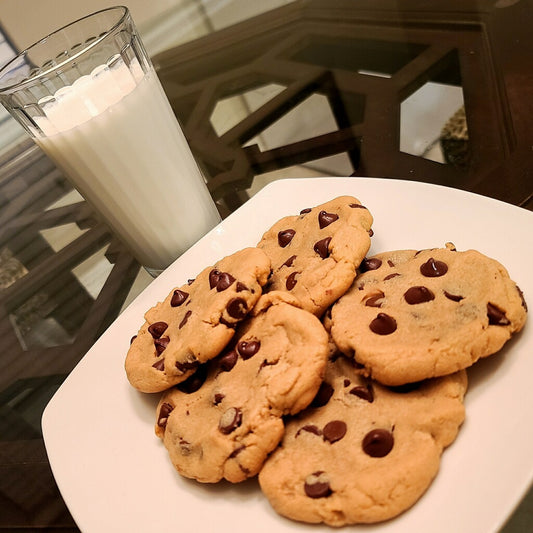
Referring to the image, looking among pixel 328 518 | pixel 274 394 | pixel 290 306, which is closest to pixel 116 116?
pixel 290 306

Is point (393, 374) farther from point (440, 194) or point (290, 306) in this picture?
point (440, 194)

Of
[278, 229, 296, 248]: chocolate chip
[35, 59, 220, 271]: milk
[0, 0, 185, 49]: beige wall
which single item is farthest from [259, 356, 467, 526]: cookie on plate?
[0, 0, 185, 49]: beige wall

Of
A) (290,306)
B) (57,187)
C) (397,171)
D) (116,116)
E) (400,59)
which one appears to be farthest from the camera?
(57,187)

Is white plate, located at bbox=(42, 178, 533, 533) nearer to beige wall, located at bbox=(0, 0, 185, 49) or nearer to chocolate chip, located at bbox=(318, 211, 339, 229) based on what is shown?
chocolate chip, located at bbox=(318, 211, 339, 229)

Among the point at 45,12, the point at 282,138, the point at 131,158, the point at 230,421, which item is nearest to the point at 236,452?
the point at 230,421

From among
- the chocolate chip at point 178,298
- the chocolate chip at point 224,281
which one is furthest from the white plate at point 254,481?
the chocolate chip at point 224,281

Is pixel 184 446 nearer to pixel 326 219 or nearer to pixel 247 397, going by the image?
pixel 247 397
